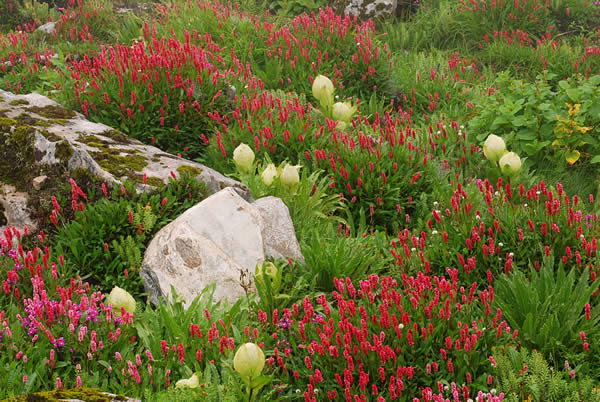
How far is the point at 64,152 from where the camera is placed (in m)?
4.79

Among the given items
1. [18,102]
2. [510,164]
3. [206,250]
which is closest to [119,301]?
[206,250]

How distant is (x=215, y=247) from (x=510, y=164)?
258cm

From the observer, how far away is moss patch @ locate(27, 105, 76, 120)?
559 centimetres

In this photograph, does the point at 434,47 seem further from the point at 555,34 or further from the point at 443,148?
the point at 443,148

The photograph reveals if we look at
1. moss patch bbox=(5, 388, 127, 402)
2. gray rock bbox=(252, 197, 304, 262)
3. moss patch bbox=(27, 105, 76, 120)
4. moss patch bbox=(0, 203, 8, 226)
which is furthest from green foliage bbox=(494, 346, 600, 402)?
moss patch bbox=(27, 105, 76, 120)

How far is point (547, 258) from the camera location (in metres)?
4.16

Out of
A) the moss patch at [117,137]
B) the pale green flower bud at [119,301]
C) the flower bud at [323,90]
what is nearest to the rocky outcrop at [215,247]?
the pale green flower bud at [119,301]

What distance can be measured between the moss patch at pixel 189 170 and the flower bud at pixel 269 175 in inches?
21.6

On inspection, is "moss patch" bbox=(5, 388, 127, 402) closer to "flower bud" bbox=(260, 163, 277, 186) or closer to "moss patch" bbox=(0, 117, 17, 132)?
"flower bud" bbox=(260, 163, 277, 186)

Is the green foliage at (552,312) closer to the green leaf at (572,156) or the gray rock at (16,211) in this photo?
the green leaf at (572,156)

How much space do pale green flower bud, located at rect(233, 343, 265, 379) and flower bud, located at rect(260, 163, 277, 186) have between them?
7.68ft

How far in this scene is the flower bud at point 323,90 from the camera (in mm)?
6621

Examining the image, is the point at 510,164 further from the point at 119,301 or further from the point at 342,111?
the point at 119,301

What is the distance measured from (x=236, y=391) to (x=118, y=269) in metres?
1.49
